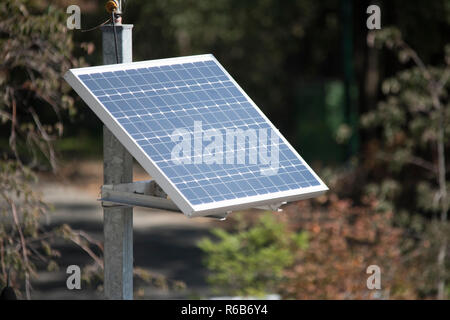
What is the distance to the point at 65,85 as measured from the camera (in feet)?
22.1

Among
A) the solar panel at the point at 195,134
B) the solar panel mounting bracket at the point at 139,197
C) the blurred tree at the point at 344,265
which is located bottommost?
the blurred tree at the point at 344,265

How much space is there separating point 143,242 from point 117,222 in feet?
33.2

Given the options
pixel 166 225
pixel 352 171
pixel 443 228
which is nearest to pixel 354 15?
pixel 352 171

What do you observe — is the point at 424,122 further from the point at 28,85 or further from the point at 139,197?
the point at 139,197

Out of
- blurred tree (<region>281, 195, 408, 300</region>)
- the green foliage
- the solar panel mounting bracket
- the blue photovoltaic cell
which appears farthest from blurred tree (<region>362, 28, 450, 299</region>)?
the solar panel mounting bracket

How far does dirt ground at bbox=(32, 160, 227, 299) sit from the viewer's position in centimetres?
1073

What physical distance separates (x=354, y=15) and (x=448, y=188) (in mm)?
7631

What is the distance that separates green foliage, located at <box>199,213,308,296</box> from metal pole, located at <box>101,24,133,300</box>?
3.80 meters

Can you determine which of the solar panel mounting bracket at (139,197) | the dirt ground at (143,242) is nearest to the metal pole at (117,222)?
the solar panel mounting bracket at (139,197)

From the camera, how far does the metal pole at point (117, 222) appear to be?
432 centimetres

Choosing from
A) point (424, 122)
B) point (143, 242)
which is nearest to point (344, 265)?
point (424, 122)

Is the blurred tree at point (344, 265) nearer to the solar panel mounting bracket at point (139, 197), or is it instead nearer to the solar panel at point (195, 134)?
the solar panel at point (195, 134)
